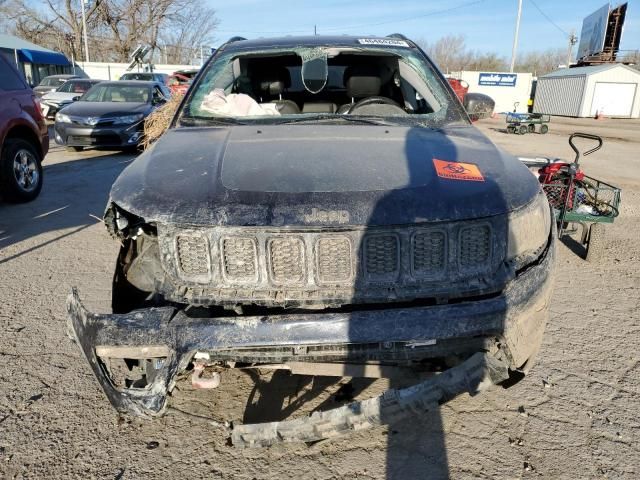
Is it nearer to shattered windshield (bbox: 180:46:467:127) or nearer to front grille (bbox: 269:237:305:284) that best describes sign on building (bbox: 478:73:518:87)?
shattered windshield (bbox: 180:46:467:127)

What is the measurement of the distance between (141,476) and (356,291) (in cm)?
126

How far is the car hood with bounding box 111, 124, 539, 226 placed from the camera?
1.98 meters

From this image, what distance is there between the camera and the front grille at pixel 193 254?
6.55 ft

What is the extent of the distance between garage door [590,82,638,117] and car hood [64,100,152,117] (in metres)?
29.5

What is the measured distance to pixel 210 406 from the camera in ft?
8.88

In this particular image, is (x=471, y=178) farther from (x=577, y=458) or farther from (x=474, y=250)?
(x=577, y=458)

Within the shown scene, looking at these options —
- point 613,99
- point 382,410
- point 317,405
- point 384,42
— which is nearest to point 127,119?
point 384,42

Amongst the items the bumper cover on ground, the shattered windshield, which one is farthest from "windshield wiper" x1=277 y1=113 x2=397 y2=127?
the bumper cover on ground

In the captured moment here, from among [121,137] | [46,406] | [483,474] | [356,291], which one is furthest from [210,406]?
[121,137]

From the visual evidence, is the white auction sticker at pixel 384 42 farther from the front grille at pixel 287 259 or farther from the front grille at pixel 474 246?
the front grille at pixel 287 259

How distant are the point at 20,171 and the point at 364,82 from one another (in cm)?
514

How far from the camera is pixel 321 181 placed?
83.5 inches

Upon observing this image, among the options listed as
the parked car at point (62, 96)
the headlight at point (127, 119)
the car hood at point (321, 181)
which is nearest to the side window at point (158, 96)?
the headlight at point (127, 119)

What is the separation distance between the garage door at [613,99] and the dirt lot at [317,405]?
3253 cm
